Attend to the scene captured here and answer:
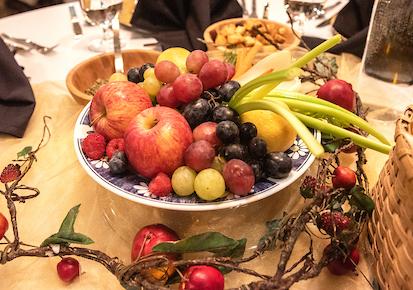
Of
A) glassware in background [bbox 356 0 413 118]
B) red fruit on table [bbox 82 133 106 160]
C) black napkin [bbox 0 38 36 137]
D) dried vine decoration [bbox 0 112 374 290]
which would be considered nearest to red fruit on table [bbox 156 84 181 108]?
red fruit on table [bbox 82 133 106 160]

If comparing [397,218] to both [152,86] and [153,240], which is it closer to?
[153,240]

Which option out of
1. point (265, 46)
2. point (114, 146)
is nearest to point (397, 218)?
point (114, 146)

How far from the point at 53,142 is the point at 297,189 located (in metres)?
0.46

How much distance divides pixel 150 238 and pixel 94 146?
0.56 ft

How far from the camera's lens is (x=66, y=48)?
1091 mm

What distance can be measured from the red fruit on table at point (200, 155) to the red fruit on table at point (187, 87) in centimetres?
8

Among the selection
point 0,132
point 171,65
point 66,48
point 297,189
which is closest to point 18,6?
point 66,48

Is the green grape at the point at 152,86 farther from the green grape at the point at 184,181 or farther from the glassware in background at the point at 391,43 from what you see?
the glassware in background at the point at 391,43

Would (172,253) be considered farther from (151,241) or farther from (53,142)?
(53,142)

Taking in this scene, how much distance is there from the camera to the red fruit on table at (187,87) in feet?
1.93

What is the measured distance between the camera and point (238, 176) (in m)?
0.51

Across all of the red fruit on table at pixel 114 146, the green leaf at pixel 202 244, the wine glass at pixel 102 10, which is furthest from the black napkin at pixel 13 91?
the green leaf at pixel 202 244

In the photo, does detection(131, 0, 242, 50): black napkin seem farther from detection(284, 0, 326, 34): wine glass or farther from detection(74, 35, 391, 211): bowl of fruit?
detection(74, 35, 391, 211): bowl of fruit

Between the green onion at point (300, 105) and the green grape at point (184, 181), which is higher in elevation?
the green onion at point (300, 105)
